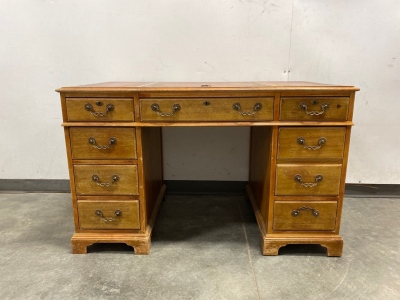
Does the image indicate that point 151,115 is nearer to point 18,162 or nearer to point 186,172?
point 186,172

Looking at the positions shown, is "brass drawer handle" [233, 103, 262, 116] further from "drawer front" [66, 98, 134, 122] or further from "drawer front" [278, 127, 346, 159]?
"drawer front" [66, 98, 134, 122]

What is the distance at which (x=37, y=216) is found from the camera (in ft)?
6.79

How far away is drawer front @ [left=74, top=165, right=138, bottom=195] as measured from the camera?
5.12 feet

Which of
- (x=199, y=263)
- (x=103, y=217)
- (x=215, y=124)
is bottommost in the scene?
(x=199, y=263)

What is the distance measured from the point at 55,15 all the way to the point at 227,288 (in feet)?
6.80

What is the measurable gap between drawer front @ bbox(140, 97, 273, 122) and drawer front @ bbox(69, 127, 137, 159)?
14cm

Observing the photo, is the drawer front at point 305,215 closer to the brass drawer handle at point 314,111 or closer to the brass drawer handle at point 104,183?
the brass drawer handle at point 314,111

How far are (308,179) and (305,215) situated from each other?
194 millimetres

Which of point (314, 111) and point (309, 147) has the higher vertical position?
point (314, 111)

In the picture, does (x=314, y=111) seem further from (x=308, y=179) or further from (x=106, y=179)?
(x=106, y=179)

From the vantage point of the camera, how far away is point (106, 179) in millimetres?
1575

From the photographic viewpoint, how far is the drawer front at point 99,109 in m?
1.48

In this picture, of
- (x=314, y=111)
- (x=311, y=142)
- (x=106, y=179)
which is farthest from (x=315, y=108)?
(x=106, y=179)

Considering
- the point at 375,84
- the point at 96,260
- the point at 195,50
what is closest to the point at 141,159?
the point at 96,260
